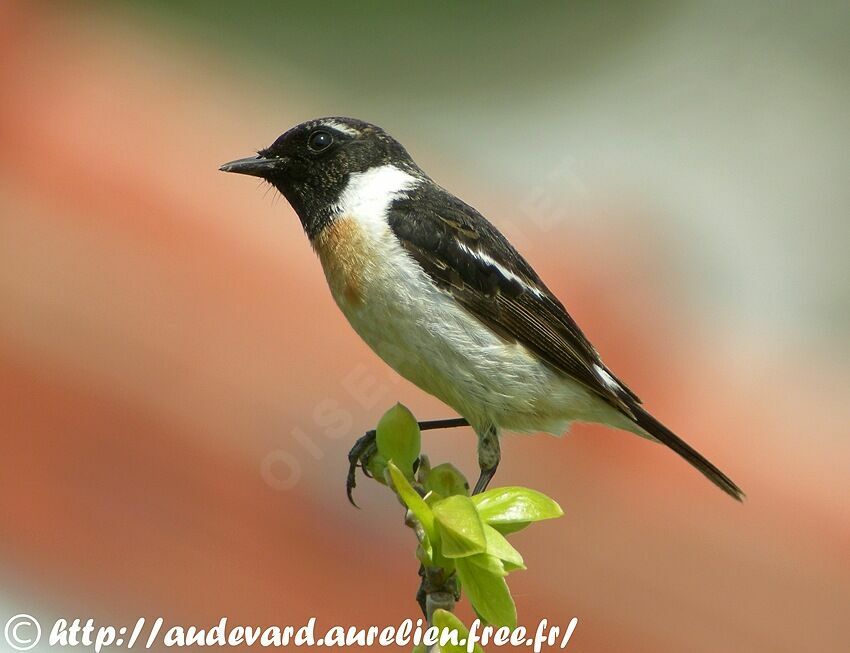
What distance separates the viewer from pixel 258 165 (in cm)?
256

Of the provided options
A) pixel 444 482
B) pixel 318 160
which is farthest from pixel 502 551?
pixel 318 160

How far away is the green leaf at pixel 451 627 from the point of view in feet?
3.96

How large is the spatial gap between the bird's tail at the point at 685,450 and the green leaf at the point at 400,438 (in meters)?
1.34

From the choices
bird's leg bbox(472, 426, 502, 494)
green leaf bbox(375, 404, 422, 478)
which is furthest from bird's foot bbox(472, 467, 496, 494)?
green leaf bbox(375, 404, 422, 478)

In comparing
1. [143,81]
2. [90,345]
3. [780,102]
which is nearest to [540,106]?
[780,102]

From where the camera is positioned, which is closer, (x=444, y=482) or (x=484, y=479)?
(x=444, y=482)

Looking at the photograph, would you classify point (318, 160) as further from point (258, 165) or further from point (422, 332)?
point (422, 332)

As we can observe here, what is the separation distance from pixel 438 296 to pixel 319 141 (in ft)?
1.53

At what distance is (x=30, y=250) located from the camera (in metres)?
4.55

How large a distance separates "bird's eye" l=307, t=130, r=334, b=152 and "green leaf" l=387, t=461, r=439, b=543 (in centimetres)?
144

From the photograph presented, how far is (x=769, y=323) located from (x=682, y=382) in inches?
44.4

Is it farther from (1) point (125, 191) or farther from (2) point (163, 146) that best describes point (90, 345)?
(2) point (163, 146)

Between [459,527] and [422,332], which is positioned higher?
[422,332]

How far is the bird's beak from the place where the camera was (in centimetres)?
251
